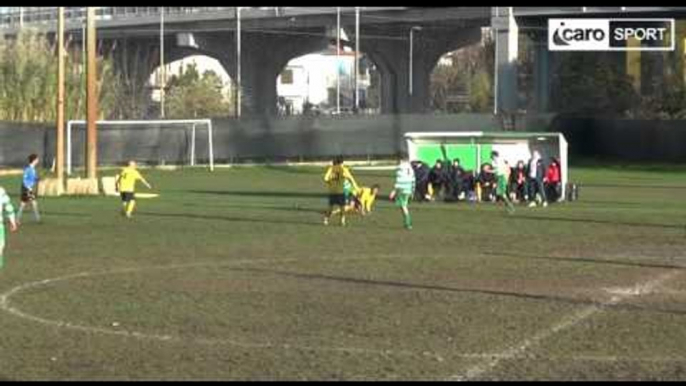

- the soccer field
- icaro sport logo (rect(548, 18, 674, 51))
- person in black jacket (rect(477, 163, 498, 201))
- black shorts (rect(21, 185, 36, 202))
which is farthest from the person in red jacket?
icaro sport logo (rect(548, 18, 674, 51))

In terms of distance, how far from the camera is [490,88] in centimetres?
10250

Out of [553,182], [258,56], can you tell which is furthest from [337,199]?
[258,56]

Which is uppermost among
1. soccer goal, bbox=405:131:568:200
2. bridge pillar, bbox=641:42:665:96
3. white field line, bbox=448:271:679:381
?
bridge pillar, bbox=641:42:665:96

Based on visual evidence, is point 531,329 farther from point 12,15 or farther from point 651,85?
point 12,15

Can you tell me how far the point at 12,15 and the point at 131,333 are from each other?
8442 centimetres

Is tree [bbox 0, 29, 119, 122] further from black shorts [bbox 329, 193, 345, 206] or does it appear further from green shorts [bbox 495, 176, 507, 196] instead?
black shorts [bbox 329, 193, 345, 206]

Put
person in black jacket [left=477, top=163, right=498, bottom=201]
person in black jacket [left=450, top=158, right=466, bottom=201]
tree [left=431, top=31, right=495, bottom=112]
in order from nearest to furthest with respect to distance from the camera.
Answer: person in black jacket [left=477, top=163, right=498, bottom=201]
person in black jacket [left=450, top=158, right=466, bottom=201]
tree [left=431, top=31, right=495, bottom=112]

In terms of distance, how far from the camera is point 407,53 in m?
92.7

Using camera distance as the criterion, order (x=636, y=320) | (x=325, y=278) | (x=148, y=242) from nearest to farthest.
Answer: (x=636, y=320) → (x=325, y=278) → (x=148, y=242)

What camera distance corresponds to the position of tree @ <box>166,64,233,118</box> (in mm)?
83688

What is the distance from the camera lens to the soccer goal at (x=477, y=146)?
118 ft

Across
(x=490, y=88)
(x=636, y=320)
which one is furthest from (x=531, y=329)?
(x=490, y=88)

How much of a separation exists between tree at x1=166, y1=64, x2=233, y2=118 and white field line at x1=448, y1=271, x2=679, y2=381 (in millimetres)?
66750

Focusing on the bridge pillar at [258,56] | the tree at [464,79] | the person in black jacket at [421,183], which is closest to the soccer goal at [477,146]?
the person in black jacket at [421,183]
